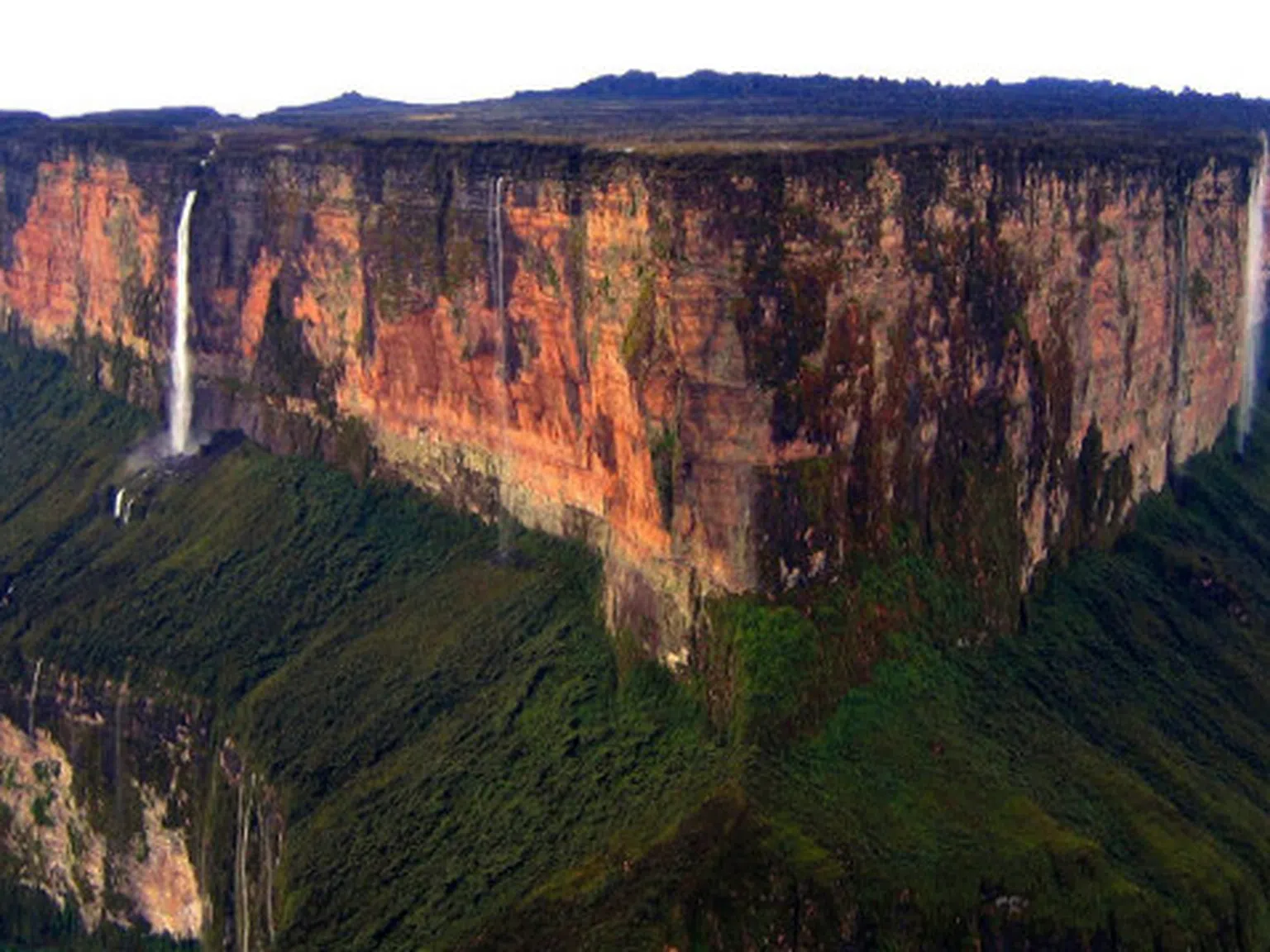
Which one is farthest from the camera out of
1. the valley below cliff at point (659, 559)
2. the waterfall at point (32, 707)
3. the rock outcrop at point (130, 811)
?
the waterfall at point (32, 707)

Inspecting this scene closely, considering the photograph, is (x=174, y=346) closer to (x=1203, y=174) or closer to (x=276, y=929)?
(x=276, y=929)

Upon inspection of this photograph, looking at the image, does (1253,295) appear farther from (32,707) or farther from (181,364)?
(32,707)

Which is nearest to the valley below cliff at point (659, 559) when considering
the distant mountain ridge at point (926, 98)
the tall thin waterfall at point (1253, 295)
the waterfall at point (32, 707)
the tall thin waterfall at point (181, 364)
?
the waterfall at point (32, 707)

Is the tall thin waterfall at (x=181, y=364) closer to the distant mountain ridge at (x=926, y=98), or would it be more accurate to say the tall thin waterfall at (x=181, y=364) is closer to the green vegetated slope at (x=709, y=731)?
the green vegetated slope at (x=709, y=731)

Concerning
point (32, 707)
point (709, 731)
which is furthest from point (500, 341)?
point (32, 707)

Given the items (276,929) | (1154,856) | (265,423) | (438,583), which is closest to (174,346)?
(265,423)

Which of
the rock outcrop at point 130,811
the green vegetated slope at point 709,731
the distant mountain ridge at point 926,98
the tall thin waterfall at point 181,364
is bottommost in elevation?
the rock outcrop at point 130,811
